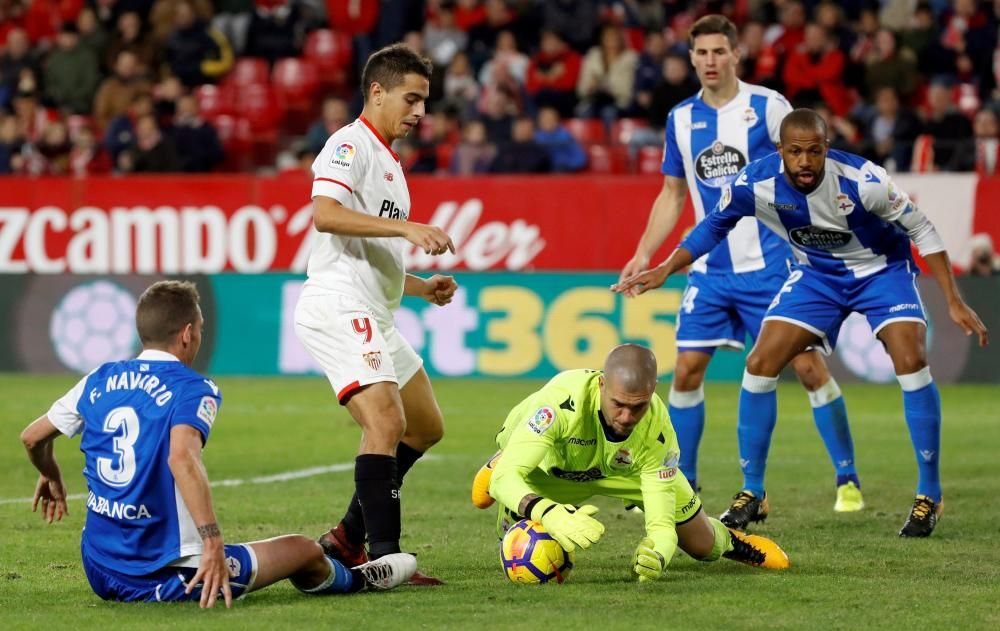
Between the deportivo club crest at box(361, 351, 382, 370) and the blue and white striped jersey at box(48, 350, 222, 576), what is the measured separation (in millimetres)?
942

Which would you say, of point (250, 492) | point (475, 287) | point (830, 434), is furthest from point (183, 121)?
point (830, 434)

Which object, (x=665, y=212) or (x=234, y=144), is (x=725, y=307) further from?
(x=234, y=144)

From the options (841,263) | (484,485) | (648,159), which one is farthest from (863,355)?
(484,485)

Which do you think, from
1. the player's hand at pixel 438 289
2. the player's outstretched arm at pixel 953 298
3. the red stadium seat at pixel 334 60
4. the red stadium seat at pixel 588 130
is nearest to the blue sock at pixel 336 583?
the player's hand at pixel 438 289

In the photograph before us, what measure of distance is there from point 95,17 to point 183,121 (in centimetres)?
340

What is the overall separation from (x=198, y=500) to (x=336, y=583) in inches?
36.0

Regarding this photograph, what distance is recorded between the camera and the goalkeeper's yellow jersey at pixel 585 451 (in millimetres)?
6191

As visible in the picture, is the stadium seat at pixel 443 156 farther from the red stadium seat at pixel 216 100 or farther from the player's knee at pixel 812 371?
the player's knee at pixel 812 371

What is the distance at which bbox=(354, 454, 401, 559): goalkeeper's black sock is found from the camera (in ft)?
20.4

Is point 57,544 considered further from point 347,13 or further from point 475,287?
point 347,13

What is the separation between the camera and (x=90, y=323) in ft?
52.5

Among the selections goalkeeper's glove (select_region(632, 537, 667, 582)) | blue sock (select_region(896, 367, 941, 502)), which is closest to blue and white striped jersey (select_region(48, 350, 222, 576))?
goalkeeper's glove (select_region(632, 537, 667, 582))

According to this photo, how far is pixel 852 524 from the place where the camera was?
8.02 meters

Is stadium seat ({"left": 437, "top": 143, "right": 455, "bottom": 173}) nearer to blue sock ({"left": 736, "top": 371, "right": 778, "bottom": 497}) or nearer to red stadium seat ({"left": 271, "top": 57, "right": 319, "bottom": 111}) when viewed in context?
red stadium seat ({"left": 271, "top": 57, "right": 319, "bottom": 111})
